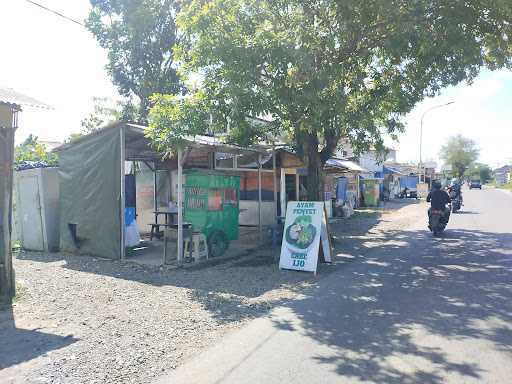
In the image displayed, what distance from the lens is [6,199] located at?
6.85 metres

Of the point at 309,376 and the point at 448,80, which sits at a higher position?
the point at 448,80

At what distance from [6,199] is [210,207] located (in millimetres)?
4616

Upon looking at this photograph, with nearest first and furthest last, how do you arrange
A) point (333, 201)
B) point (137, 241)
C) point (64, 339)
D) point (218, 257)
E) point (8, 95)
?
point (64, 339) < point (8, 95) < point (218, 257) < point (137, 241) < point (333, 201)

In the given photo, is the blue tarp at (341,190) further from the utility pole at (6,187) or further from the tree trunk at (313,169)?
the utility pole at (6,187)

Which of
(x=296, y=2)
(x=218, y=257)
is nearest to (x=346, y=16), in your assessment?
(x=296, y=2)

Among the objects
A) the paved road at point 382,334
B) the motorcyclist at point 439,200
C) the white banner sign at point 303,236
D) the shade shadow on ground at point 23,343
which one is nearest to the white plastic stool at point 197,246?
the white banner sign at point 303,236

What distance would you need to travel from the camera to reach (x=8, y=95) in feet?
22.0

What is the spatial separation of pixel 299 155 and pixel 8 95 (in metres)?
7.20

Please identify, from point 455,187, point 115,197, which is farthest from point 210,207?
point 455,187

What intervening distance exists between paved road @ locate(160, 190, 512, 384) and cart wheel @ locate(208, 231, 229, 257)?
10.9ft

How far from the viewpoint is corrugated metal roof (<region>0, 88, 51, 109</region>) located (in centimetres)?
634

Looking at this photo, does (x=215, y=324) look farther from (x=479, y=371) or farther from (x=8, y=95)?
(x=8, y=95)

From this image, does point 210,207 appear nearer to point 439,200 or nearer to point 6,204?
point 6,204

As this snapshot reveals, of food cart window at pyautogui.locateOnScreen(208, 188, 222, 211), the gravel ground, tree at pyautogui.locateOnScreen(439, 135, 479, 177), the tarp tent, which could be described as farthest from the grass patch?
tree at pyautogui.locateOnScreen(439, 135, 479, 177)
